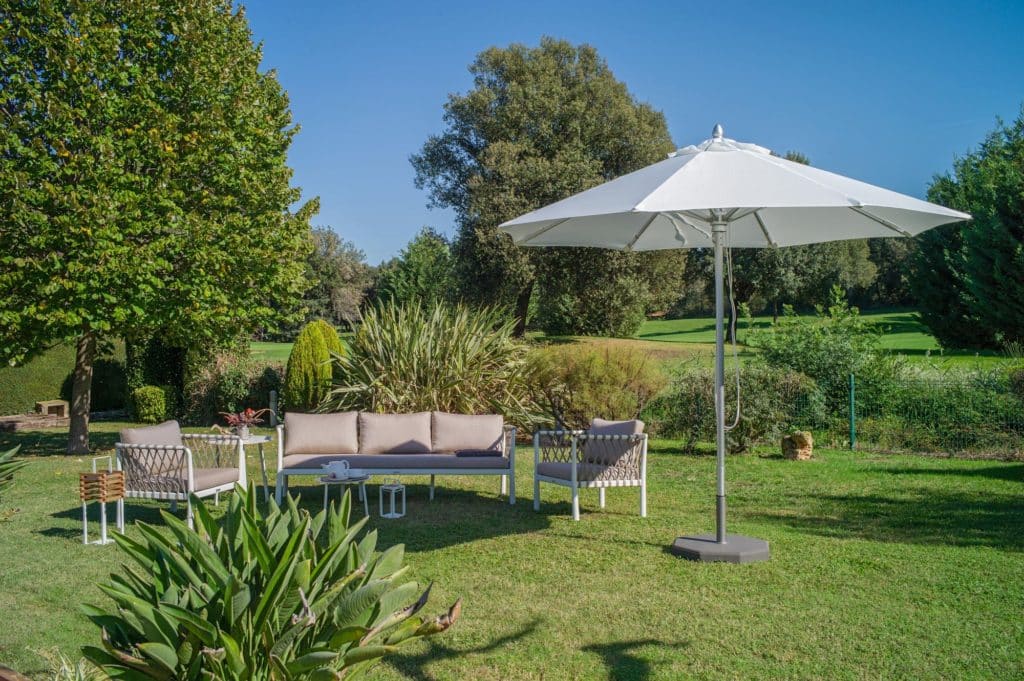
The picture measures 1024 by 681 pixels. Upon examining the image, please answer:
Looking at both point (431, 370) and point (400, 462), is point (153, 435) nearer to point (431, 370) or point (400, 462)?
point (400, 462)

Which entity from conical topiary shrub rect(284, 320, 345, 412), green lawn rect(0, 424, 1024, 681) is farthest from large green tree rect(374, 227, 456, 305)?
green lawn rect(0, 424, 1024, 681)

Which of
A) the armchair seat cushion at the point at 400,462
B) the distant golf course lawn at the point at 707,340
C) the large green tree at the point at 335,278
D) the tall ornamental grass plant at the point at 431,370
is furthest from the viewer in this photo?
the large green tree at the point at 335,278

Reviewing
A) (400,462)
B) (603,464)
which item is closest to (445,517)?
(400,462)

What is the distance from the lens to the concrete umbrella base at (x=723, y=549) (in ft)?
18.9

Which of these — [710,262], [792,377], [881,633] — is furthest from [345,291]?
[881,633]

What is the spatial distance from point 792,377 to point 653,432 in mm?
2243

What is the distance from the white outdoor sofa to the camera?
8016 mm

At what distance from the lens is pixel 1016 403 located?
10.8m

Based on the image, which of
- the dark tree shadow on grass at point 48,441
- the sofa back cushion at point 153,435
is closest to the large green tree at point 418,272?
the dark tree shadow on grass at point 48,441

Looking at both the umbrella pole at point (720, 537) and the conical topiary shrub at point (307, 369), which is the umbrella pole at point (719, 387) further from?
the conical topiary shrub at point (307, 369)

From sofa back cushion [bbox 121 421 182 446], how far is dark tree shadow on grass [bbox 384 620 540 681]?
13.3 feet

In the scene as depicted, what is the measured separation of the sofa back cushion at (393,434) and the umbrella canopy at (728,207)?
2706 mm

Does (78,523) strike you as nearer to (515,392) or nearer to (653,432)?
(515,392)

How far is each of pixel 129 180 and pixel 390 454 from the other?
5499mm
